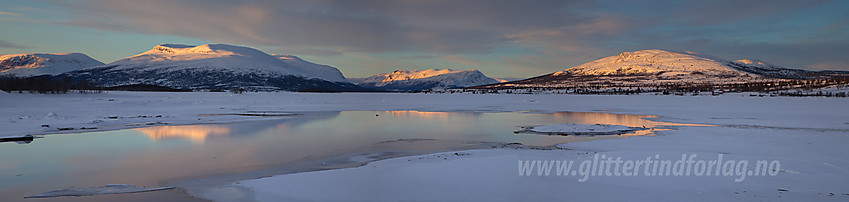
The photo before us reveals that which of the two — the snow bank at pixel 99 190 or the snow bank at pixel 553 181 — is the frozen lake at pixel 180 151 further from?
the snow bank at pixel 553 181

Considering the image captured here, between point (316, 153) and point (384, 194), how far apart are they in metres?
5.39

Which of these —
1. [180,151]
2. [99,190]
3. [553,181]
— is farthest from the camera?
[180,151]

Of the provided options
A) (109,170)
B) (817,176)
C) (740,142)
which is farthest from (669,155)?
(109,170)

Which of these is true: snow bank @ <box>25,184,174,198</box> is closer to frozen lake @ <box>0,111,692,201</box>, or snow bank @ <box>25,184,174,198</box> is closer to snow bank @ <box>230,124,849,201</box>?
frozen lake @ <box>0,111,692,201</box>

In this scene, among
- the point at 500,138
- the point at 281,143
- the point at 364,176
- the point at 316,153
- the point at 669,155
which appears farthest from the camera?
the point at 500,138

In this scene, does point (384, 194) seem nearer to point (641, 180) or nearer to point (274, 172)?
point (274, 172)

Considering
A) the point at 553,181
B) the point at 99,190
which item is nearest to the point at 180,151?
the point at 99,190

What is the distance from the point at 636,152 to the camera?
36.9 feet

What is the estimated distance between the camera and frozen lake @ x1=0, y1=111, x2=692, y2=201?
8633mm

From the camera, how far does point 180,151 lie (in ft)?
40.8

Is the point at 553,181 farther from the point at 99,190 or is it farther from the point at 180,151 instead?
the point at 180,151

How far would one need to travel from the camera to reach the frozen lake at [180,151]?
28.3 feet

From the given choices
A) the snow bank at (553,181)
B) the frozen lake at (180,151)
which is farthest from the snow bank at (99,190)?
the snow bank at (553,181)

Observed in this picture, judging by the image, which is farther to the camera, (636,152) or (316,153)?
(316,153)
